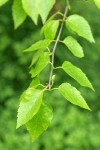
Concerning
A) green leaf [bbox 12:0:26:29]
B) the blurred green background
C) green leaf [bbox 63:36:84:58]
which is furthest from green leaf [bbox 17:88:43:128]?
the blurred green background

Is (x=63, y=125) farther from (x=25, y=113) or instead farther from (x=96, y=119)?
(x=25, y=113)

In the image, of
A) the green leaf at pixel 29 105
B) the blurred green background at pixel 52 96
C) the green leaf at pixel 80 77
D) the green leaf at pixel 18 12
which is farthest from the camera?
the blurred green background at pixel 52 96

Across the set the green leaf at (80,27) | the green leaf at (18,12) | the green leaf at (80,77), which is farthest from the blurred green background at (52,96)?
the green leaf at (80,77)

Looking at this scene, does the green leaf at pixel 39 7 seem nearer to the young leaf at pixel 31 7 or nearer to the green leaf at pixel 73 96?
the young leaf at pixel 31 7

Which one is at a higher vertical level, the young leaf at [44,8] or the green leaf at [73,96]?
the young leaf at [44,8]

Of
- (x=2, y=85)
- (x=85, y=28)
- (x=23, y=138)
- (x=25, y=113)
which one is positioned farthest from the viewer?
(x=2, y=85)

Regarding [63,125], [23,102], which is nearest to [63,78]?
[63,125]

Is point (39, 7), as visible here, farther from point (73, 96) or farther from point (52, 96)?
point (52, 96)
